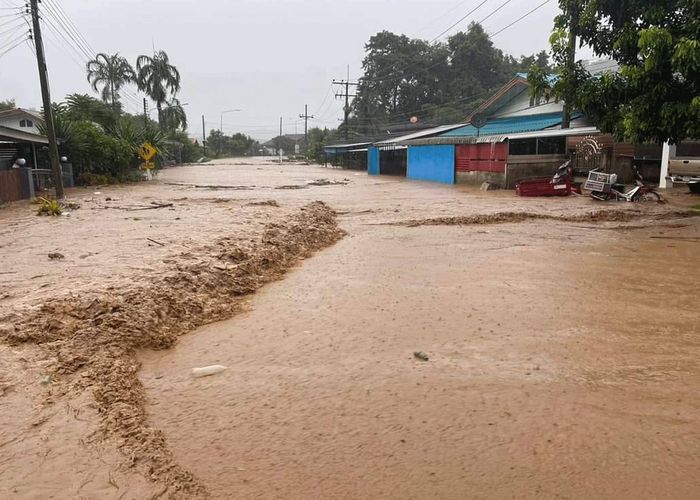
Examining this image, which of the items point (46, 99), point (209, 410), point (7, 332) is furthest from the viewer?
point (46, 99)

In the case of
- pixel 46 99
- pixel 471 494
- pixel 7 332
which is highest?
pixel 46 99

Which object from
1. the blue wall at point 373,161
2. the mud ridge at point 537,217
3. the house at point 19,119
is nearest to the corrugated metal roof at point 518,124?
the blue wall at point 373,161

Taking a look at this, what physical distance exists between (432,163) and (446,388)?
86.0ft

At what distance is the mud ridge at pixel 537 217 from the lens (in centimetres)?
1221

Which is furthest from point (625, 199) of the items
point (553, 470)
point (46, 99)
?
point (46, 99)

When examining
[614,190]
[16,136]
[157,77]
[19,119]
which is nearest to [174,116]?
[157,77]

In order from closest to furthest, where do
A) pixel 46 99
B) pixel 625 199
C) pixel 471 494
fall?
1. pixel 471 494
2. pixel 625 199
3. pixel 46 99

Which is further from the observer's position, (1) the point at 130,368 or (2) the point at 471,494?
(1) the point at 130,368

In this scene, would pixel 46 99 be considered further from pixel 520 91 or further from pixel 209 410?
pixel 520 91

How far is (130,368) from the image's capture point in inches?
163

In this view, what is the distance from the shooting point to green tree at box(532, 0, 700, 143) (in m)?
9.20

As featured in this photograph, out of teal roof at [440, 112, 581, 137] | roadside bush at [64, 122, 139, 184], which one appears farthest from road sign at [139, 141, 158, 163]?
teal roof at [440, 112, 581, 137]

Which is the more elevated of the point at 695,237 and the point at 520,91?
the point at 520,91

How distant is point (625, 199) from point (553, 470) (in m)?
14.1
